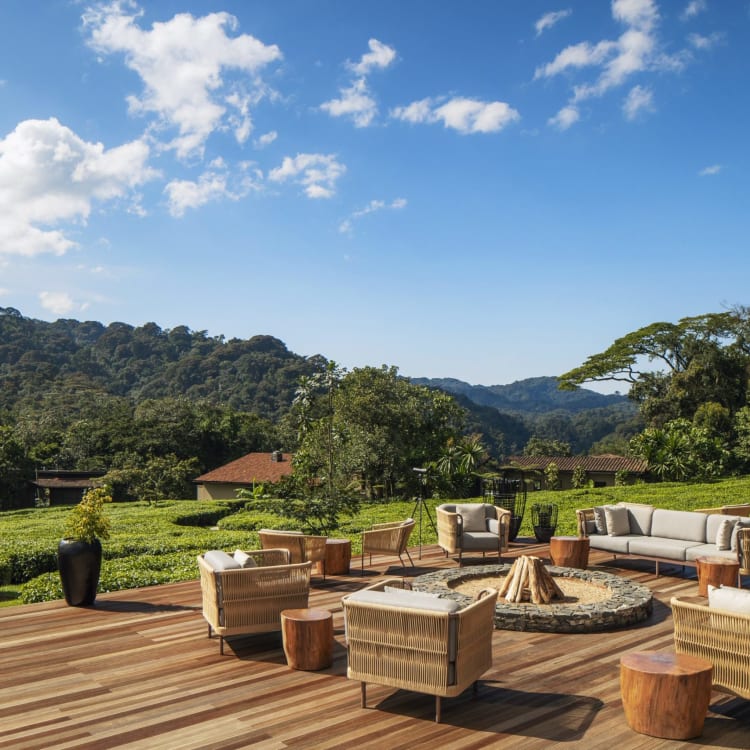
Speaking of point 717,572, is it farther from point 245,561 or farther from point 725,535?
point 245,561

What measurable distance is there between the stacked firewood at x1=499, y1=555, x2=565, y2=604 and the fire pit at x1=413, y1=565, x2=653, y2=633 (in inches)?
3.0

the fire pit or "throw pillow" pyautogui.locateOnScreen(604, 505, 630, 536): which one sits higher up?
"throw pillow" pyautogui.locateOnScreen(604, 505, 630, 536)

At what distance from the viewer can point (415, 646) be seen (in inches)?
169

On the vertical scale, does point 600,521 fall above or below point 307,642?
above

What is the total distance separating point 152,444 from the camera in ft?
143

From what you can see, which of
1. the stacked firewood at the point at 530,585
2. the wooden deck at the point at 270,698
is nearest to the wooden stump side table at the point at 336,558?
the wooden deck at the point at 270,698

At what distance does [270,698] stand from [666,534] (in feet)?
21.4

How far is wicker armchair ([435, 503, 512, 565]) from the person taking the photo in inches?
365

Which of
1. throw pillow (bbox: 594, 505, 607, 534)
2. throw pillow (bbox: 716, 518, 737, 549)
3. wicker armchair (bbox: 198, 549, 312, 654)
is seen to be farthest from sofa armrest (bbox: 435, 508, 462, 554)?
wicker armchair (bbox: 198, 549, 312, 654)

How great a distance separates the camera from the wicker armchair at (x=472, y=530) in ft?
30.4

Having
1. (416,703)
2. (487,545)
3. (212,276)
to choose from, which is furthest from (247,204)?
(416,703)

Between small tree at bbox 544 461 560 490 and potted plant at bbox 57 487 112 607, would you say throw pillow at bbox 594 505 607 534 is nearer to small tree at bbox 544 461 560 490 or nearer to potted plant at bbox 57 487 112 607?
potted plant at bbox 57 487 112 607

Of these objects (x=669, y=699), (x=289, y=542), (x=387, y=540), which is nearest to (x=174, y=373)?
(x=387, y=540)

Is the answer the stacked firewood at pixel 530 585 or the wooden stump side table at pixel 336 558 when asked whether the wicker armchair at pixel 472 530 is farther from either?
the stacked firewood at pixel 530 585
